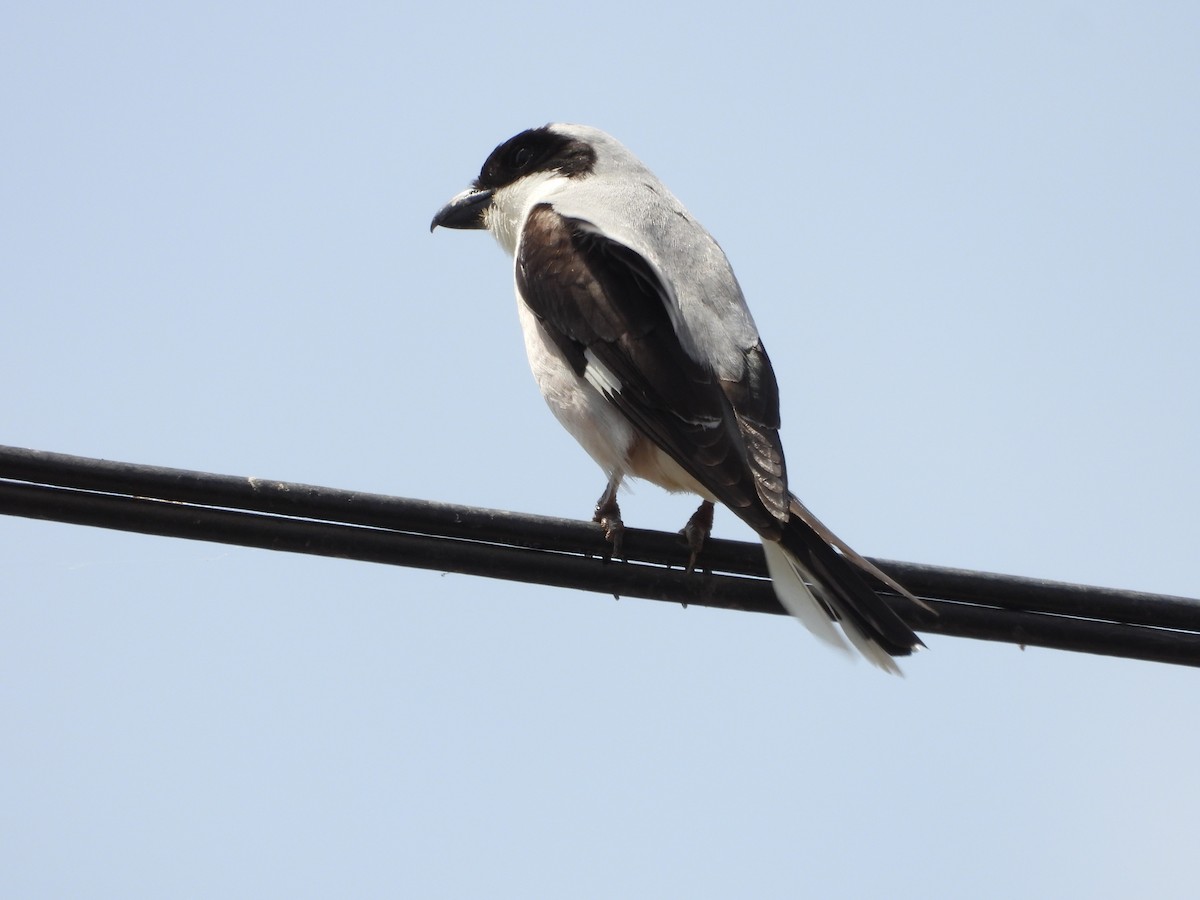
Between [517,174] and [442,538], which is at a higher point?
[517,174]

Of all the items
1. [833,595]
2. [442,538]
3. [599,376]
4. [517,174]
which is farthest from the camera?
[517,174]

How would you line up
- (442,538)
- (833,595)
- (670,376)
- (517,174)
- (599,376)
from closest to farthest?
(442,538)
(833,595)
(670,376)
(599,376)
(517,174)

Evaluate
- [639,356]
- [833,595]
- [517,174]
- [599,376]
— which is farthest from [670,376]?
[517,174]

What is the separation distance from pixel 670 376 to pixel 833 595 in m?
1.01

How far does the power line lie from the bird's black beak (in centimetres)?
362

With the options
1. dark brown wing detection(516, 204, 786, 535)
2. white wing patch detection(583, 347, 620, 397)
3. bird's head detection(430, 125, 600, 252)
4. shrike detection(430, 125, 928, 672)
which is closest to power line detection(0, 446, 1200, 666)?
shrike detection(430, 125, 928, 672)

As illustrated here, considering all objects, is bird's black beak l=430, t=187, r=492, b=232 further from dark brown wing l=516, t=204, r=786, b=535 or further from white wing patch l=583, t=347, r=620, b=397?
white wing patch l=583, t=347, r=620, b=397

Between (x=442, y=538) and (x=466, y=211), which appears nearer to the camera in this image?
(x=442, y=538)

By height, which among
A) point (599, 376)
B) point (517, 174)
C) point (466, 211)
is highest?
point (517, 174)

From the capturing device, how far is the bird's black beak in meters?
6.69

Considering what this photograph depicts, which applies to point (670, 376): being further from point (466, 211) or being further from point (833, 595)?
point (466, 211)

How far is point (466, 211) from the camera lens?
670 centimetres

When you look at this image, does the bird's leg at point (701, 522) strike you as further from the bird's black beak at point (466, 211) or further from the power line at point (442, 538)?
the bird's black beak at point (466, 211)

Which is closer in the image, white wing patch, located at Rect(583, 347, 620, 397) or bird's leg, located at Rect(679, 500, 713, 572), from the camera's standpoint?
bird's leg, located at Rect(679, 500, 713, 572)
